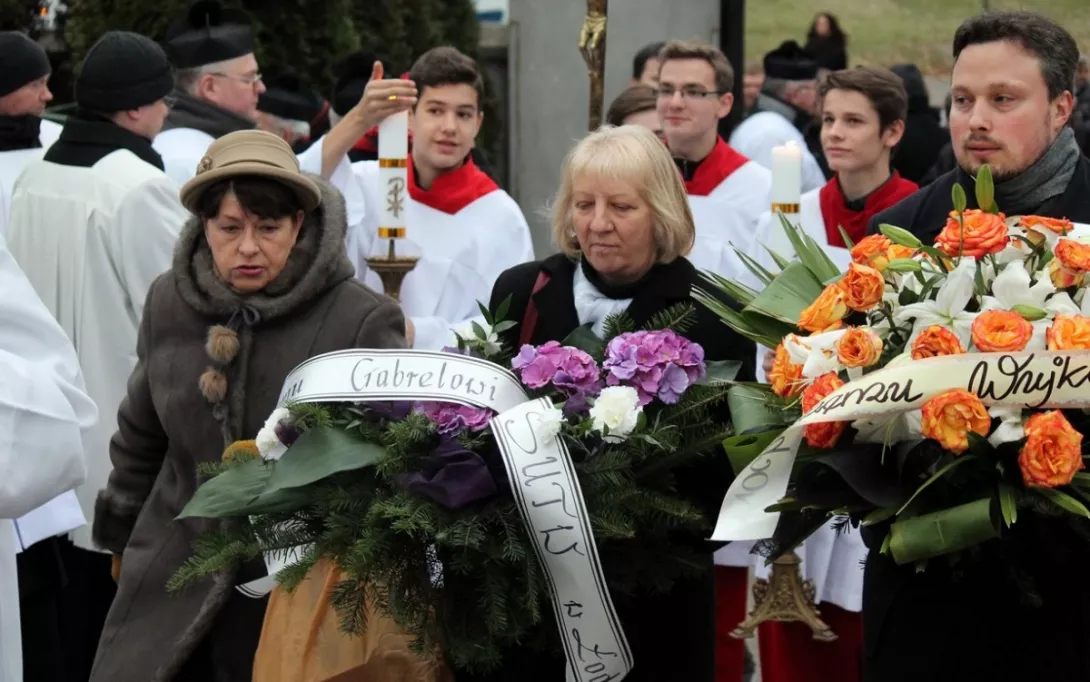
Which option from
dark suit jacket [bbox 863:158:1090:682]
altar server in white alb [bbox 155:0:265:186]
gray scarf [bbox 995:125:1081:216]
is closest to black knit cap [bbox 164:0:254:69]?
altar server in white alb [bbox 155:0:265:186]

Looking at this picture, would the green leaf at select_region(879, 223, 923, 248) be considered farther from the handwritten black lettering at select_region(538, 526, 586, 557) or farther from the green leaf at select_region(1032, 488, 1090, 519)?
the handwritten black lettering at select_region(538, 526, 586, 557)

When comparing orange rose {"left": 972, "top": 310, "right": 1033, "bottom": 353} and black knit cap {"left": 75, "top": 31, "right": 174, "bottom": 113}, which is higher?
orange rose {"left": 972, "top": 310, "right": 1033, "bottom": 353}

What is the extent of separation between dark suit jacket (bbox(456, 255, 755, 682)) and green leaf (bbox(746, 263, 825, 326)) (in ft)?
1.48

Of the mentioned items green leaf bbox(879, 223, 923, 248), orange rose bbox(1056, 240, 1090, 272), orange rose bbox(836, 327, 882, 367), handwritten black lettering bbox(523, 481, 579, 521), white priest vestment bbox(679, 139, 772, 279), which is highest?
orange rose bbox(1056, 240, 1090, 272)

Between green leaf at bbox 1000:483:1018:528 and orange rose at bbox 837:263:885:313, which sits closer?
green leaf at bbox 1000:483:1018:528

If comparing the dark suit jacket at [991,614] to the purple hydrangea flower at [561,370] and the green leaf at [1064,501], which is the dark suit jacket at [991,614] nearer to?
the green leaf at [1064,501]

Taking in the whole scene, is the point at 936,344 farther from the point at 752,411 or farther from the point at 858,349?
the point at 752,411

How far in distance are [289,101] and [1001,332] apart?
6.90 meters

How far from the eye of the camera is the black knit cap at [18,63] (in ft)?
22.4

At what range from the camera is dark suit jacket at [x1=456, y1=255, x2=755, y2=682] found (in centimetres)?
390

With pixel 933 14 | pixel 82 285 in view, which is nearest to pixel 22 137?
pixel 82 285

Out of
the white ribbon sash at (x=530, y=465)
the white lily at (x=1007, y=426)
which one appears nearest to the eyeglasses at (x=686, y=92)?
the white ribbon sash at (x=530, y=465)

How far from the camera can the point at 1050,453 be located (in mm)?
2979

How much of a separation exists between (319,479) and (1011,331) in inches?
53.6
